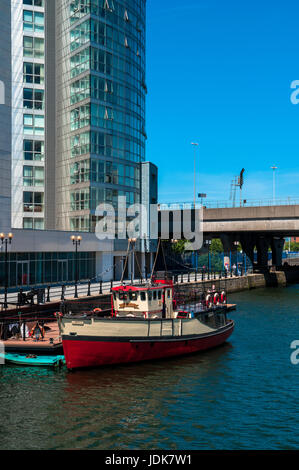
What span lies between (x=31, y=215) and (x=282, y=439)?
52.0m

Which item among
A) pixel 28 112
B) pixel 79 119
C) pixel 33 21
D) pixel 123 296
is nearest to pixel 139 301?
pixel 123 296

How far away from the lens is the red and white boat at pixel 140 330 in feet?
77.0

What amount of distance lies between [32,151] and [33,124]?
12.2 ft

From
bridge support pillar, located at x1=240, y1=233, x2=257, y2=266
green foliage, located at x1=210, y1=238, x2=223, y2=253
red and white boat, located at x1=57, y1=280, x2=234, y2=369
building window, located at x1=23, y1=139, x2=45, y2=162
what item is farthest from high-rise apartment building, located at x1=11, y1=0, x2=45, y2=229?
green foliage, located at x1=210, y1=238, x2=223, y2=253

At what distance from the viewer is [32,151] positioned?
62000 millimetres

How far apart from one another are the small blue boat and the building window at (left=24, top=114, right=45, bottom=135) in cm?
4364

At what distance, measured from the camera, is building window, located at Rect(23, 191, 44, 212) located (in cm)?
6181

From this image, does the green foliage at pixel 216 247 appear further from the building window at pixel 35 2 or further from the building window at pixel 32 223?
the building window at pixel 35 2

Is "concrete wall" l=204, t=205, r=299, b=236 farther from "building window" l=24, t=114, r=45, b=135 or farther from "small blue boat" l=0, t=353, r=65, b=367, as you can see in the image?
"small blue boat" l=0, t=353, r=65, b=367

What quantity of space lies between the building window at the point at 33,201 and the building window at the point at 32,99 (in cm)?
1210

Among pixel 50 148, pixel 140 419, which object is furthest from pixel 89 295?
pixel 50 148

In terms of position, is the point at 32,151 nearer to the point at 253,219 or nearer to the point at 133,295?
the point at 253,219

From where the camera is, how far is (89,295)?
3694cm
